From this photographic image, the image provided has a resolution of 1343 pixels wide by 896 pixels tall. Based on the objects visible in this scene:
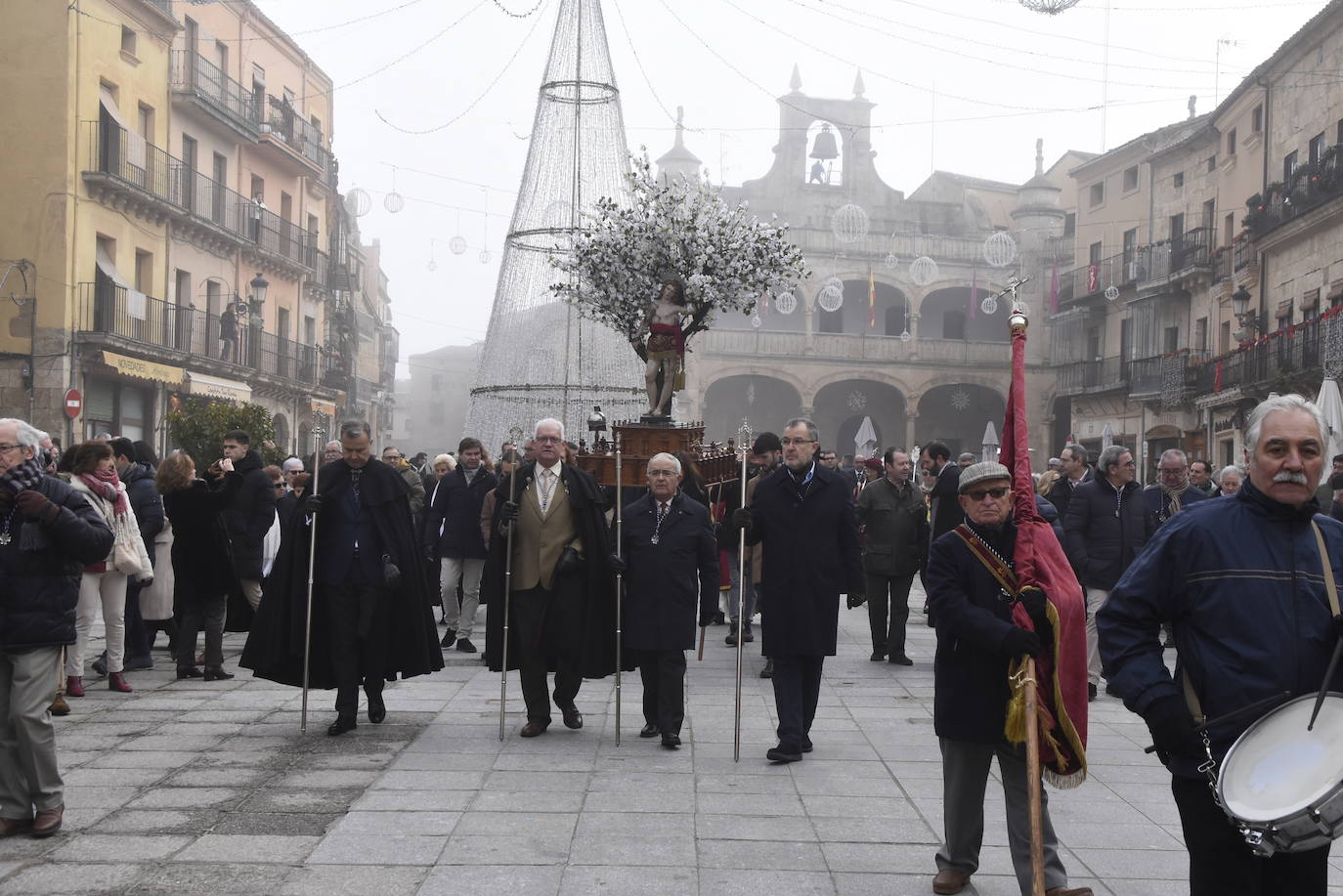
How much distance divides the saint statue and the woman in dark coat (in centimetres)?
430

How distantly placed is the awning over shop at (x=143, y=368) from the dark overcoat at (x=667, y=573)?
1902 centimetres

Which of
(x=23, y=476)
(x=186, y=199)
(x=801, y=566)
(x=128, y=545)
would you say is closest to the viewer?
(x=23, y=476)

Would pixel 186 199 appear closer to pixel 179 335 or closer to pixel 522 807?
pixel 179 335

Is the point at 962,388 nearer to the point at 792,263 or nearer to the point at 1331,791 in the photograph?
the point at 792,263

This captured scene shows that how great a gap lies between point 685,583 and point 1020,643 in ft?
11.2

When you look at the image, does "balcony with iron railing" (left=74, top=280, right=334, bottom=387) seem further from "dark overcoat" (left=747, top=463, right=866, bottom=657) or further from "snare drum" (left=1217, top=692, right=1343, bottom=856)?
"snare drum" (left=1217, top=692, right=1343, bottom=856)

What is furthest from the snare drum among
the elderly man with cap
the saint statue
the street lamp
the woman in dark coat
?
the street lamp

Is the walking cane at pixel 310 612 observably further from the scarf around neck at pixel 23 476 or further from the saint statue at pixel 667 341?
the saint statue at pixel 667 341

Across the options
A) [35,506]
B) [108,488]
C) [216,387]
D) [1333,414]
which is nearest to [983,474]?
[35,506]

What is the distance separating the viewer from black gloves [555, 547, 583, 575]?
7801 mm

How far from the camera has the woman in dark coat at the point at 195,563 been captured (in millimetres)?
9758

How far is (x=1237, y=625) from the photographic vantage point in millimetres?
3498

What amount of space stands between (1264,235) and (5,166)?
78.4 feet

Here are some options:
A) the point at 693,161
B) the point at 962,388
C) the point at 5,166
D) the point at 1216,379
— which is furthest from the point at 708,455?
the point at 693,161
